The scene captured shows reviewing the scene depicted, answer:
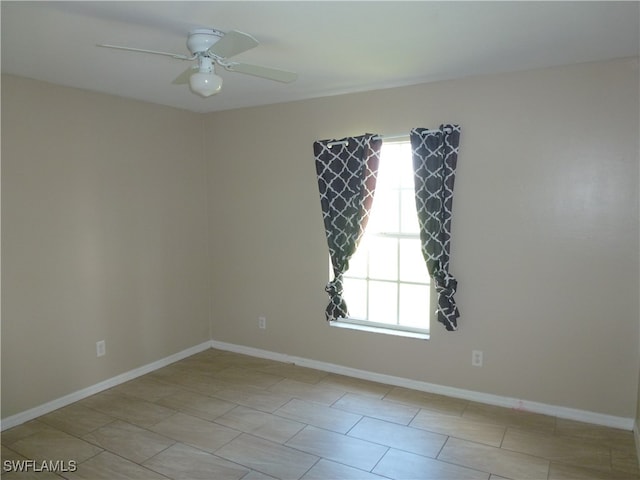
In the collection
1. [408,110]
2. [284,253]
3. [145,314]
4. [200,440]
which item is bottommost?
[200,440]

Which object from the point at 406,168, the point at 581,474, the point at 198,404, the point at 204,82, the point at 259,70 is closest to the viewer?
the point at 204,82

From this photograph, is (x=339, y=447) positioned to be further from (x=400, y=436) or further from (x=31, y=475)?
(x=31, y=475)

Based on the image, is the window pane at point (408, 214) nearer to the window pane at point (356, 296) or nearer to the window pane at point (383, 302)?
the window pane at point (383, 302)

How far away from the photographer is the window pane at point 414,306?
3.69 metres

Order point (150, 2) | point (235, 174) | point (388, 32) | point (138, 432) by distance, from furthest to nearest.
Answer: point (235, 174) → point (138, 432) → point (388, 32) → point (150, 2)

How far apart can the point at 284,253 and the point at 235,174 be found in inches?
36.4

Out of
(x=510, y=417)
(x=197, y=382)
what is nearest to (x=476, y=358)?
(x=510, y=417)

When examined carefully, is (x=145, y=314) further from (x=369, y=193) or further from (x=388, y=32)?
(x=388, y=32)

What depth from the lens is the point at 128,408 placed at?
11.1 feet

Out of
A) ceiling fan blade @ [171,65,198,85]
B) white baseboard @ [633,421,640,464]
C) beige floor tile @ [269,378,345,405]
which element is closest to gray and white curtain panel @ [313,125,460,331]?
beige floor tile @ [269,378,345,405]

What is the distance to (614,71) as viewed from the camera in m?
2.85

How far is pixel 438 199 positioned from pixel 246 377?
2.19 metres

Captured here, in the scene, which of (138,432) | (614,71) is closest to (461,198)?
(614,71)

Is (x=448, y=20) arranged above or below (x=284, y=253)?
above
